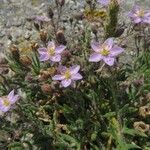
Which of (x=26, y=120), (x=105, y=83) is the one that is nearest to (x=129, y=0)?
(x=105, y=83)

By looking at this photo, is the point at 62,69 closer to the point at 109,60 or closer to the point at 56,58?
the point at 56,58

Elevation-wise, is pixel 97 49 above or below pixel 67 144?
above

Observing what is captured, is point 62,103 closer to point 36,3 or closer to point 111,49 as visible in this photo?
point 111,49

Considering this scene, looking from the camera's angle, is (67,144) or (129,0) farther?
(129,0)

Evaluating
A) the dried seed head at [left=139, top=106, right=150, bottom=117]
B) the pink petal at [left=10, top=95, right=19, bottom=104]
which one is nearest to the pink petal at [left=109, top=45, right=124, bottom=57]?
the dried seed head at [left=139, top=106, right=150, bottom=117]

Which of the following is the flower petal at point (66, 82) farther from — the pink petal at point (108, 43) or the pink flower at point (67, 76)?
the pink petal at point (108, 43)

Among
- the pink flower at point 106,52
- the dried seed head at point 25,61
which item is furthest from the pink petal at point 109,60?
the dried seed head at point 25,61

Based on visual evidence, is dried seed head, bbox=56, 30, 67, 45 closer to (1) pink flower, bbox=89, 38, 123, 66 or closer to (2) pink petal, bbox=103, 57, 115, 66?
(1) pink flower, bbox=89, 38, 123, 66
